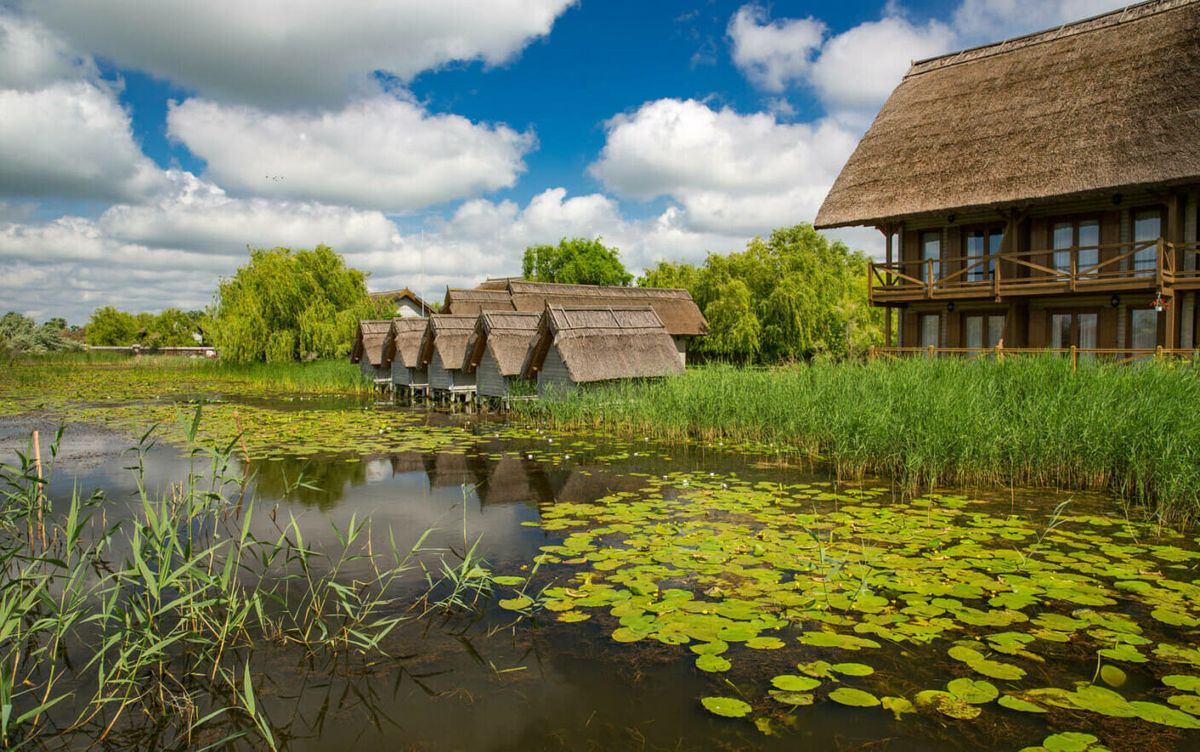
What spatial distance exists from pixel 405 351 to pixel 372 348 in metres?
3.01

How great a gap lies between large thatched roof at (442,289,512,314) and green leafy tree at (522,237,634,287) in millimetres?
21861

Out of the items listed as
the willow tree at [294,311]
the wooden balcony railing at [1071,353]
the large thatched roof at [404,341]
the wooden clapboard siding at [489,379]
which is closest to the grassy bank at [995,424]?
the wooden balcony railing at [1071,353]

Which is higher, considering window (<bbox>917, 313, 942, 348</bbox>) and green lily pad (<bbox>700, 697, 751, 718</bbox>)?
window (<bbox>917, 313, 942, 348</bbox>)

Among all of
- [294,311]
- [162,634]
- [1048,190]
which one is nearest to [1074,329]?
[1048,190]

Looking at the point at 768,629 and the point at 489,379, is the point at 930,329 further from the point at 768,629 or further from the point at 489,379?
the point at 768,629

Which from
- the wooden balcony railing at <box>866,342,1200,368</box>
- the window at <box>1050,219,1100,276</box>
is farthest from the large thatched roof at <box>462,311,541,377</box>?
the window at <box>1050,219,1100,276</box>

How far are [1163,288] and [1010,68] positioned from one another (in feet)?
24.6

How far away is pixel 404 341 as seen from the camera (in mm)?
21266

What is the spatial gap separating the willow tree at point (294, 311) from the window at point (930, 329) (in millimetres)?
21283

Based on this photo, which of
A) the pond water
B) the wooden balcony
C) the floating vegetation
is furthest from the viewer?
the wooden balcony

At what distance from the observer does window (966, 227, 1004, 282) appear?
17.9m

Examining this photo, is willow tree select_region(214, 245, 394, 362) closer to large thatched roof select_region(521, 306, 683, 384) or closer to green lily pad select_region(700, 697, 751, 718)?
large thatched roof select_region(521, 306, 683, 384)

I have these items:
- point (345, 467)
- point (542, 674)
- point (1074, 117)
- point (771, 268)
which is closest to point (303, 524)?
point (345, 467)

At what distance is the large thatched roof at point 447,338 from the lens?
18766 millimetres
